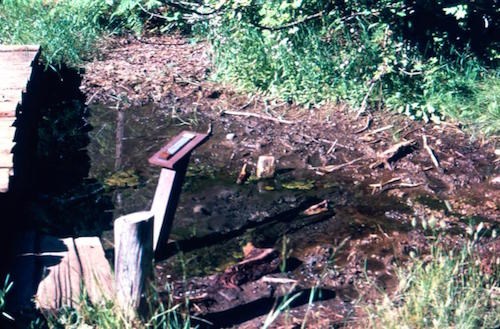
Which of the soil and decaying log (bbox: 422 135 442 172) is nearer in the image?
the soil

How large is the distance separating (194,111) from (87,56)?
5.31 ft

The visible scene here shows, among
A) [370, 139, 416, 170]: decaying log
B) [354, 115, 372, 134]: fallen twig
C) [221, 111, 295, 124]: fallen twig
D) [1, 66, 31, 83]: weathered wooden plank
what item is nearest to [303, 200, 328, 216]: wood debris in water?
[370, 139, 416, 170]: decaying log

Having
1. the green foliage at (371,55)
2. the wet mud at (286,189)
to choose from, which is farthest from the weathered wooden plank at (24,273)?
the green foliage at (371,55)

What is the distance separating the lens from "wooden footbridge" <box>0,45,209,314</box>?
349 cm

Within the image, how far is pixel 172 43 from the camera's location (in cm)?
830

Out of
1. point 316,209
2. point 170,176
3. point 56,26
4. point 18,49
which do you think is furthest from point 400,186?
point 56,26

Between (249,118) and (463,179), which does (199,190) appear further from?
(463,179)

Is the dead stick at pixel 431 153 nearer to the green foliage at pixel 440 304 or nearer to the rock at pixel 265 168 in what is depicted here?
the rock at pixel 265 168

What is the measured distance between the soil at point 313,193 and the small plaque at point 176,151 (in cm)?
67

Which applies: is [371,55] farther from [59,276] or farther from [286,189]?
[59,276]

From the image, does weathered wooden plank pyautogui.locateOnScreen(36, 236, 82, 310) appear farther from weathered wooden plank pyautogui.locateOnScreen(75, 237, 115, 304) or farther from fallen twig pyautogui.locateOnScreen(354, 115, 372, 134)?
fallen twig pyautogui.locateOnScreen(354, 115, 372, 134)

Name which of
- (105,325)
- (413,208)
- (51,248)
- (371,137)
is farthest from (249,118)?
(105,325)

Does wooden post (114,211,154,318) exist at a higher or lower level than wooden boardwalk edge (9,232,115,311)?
higher

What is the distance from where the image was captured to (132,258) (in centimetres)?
347
